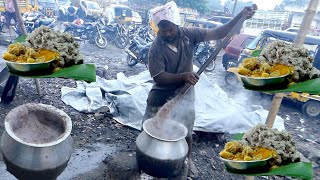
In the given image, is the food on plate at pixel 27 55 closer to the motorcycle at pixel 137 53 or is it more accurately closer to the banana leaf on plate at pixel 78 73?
the banana leaf on plate at pixel 78 73

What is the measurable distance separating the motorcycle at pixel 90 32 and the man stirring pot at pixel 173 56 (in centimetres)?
1057

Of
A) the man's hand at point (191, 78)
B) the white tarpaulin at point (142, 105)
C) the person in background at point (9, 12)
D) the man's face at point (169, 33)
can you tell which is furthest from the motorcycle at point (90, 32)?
the man's hand at point (191, 78)

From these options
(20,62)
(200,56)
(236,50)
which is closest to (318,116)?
(236,50)

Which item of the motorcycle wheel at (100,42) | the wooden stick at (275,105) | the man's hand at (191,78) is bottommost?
the motorcycle wheel at (100,42)

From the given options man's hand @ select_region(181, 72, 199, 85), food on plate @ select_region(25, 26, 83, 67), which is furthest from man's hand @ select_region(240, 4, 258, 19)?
food on plate @ select_region(25, 26, 83, 67)

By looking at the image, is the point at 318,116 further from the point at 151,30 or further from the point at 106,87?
the point at 151,30

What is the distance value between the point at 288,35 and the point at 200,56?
453 cm

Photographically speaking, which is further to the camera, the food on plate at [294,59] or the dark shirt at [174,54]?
the dark shirt at [174,54]

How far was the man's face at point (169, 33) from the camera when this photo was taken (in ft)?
13.0

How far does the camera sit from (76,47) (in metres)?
1.81

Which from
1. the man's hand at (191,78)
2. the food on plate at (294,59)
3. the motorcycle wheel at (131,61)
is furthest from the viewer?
the motorcycle wheel at (131,61)

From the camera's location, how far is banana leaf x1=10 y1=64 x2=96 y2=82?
1.49m

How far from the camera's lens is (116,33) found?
15.9 m

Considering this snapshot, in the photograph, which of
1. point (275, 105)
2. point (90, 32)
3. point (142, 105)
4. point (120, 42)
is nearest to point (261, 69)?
point (275, 105)
